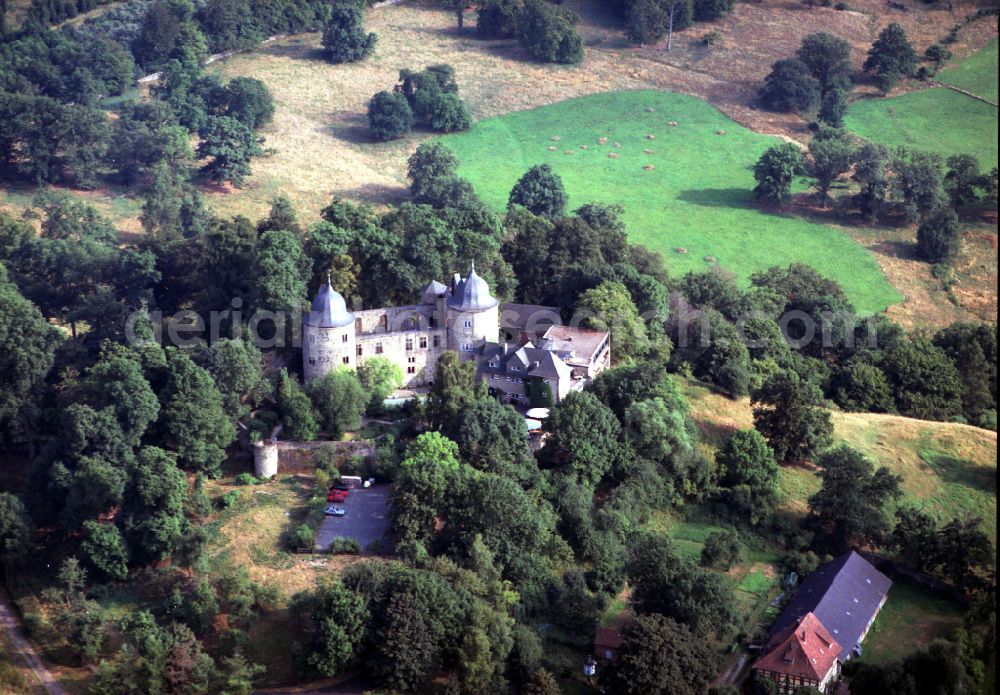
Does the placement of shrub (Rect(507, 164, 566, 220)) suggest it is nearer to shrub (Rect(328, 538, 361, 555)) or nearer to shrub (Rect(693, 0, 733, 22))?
shrub (Rect(693, 0, 733, 22))

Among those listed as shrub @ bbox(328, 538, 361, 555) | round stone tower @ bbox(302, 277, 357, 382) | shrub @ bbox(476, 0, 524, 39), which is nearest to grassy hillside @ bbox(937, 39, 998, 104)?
shrub @ bbox(476, 0, 524, 39)

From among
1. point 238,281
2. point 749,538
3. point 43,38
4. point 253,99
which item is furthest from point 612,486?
point 43,38

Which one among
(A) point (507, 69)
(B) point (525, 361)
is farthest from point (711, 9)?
(B) point (525, 361)

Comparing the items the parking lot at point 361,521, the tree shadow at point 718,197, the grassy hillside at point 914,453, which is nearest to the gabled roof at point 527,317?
the grassy hillside at point 914,453

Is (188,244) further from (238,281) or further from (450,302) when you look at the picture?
(450,302)

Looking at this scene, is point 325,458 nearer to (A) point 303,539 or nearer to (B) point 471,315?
(A) point 303,539

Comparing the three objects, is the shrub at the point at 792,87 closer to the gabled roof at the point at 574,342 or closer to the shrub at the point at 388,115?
the shrub at the point at 388,115
